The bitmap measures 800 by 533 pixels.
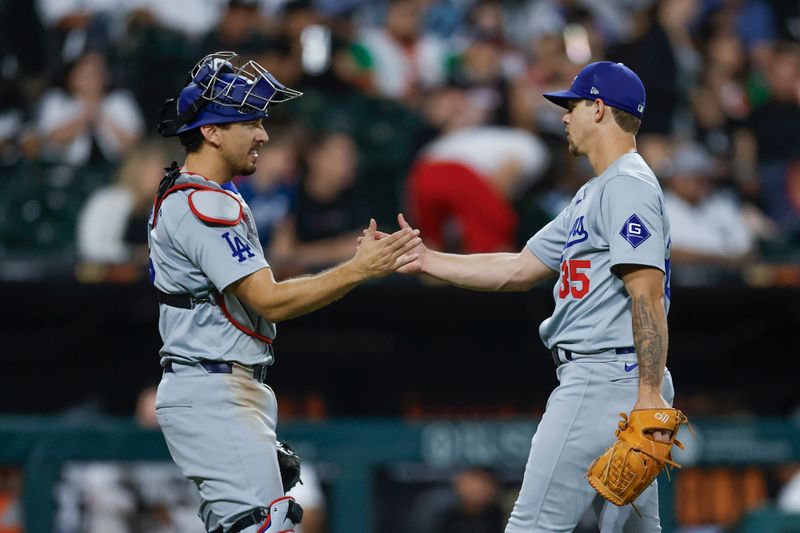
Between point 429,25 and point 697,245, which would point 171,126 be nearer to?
point 697,245

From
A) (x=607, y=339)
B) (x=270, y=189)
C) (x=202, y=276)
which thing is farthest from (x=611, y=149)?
(x=270, y=189)

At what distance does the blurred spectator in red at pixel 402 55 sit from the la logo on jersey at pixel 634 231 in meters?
5.00

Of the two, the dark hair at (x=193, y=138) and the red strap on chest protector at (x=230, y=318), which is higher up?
the dark hair at (x=193, y=138)

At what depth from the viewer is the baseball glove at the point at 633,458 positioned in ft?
11.5

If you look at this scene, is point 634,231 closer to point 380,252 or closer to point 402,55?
point 380,252

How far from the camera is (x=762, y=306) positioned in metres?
8.66

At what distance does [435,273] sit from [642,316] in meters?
0.91

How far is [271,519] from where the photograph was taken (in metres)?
3.51

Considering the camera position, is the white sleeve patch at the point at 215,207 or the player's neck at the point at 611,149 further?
the player's neck at the point at 611,149

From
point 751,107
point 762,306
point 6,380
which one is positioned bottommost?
point 6,380

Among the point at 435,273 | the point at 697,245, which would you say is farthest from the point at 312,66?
the point at 435,273

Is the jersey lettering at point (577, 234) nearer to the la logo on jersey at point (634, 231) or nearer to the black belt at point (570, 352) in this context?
the la logo on jersey at point (634, 231)

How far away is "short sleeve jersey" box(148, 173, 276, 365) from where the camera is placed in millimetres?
3564

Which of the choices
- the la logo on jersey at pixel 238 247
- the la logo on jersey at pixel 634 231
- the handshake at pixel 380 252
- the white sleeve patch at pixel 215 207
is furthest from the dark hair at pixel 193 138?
the la logo on jersey at pixel 634 231
